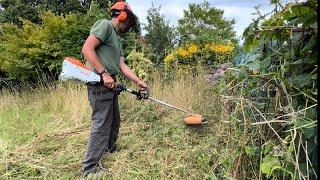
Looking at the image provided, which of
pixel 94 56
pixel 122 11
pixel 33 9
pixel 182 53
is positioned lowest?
pixel 94 56

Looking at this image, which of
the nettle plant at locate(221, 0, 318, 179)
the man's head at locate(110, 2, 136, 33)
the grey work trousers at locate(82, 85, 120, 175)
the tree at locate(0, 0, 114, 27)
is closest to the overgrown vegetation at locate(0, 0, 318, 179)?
the nettle plant at locate(221, 0, 318, 179)

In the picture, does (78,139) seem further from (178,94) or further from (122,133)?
(178,94)

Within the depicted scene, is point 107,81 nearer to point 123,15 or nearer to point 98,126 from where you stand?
point 98,126

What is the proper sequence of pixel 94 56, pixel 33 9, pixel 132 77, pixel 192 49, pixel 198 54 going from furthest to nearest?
pixel 33 9 < pixel 198 54 < pixel 192 49 < pixel 132 77 < pixel 94 56

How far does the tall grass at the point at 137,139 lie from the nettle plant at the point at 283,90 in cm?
38

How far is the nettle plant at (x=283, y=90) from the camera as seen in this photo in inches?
93.4

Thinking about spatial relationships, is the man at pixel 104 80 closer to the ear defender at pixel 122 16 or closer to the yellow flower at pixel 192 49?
the ear defender at pixel 122 16

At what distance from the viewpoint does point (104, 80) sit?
421cm

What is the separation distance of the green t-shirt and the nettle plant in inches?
65.3

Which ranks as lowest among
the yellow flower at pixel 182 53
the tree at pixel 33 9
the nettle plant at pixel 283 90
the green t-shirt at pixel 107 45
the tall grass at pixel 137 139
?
the tall grass at pixel 137 139

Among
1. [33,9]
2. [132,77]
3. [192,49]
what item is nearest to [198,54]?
[192,49]

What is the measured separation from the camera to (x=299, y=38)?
2.52 metres

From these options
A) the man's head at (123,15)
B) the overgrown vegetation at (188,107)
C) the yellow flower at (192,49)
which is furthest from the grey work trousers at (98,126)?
the yellow flower at (192,49)

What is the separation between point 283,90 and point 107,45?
7.24 ft
